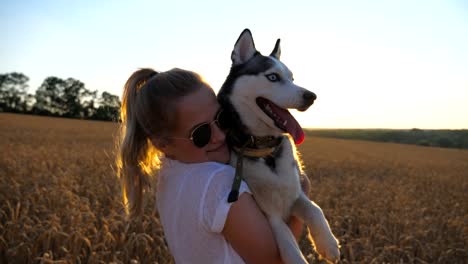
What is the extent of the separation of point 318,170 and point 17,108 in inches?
2586

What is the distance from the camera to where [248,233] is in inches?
69.7

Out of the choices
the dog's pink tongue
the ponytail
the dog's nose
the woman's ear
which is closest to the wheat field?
the ponytail

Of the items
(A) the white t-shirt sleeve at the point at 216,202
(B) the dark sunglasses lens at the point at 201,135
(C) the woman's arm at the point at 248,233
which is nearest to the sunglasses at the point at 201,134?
(B) the dark sunglasses lens at the point at 201,135

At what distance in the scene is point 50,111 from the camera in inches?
2655

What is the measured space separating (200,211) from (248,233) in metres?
0.24

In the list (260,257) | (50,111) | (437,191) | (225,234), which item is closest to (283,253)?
(260,257)

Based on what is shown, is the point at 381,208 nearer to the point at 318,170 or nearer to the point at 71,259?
the point at 71,259

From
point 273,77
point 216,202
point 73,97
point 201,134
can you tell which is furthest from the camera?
point 73,97

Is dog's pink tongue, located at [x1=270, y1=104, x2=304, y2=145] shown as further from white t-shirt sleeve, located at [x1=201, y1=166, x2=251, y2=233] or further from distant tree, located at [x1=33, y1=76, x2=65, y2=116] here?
distant tree, located at [x1=33, y1=76, x2=65, y2=116]

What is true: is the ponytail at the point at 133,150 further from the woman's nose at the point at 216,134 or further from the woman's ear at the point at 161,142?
the woman's nose at the point at 216,134

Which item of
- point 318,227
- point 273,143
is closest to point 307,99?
point 273,143

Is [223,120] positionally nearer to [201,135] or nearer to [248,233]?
[201,135]

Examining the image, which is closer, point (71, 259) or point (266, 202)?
point (266, 202)

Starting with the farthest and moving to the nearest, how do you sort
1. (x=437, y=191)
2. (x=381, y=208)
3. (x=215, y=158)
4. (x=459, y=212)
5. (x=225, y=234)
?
(x=437, y=191) < (x=459, y=212) < (x=381, y=208) < (x=215, y=158) < (x=225, y=234)
